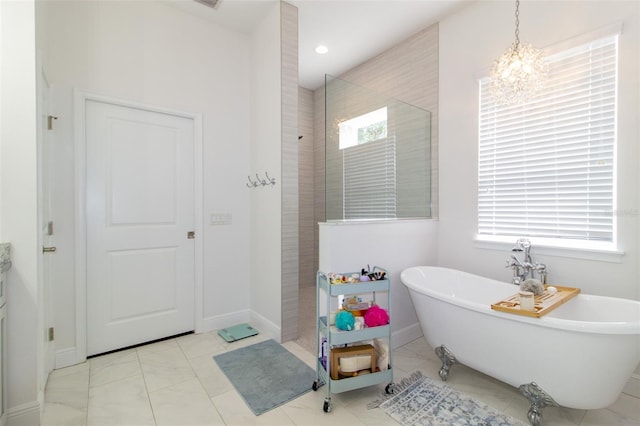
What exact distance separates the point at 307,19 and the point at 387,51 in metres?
1.08

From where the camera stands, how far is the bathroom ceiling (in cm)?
259

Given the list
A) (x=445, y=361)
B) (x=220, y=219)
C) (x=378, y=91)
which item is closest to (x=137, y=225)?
(x=220, y=219)

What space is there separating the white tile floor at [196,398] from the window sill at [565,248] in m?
0.88

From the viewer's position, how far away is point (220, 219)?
9.31 feet

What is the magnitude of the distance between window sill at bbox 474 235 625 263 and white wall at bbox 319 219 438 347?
1.68ft

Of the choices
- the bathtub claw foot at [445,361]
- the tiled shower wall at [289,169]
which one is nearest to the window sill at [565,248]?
the bathtub claw foot at [445,361]

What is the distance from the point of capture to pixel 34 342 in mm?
1526

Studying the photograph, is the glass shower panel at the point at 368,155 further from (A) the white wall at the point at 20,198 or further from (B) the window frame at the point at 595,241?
(A) the white wall at the point at 20,198

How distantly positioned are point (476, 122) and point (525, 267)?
132 centimetres

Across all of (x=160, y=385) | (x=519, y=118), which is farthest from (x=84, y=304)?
(x=519, y=118)

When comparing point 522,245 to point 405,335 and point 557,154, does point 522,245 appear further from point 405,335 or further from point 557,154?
point 405,335

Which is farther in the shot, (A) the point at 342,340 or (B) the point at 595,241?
(B) the point at 595,241

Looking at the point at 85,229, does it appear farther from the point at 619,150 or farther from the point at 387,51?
the point at 619,150

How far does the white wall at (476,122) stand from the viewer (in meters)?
1.83
